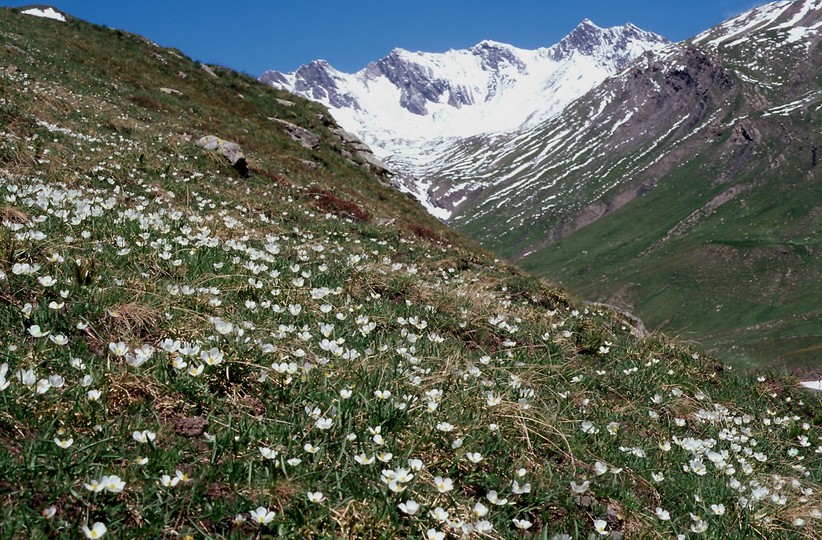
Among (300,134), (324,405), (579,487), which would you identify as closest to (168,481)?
(324,405)

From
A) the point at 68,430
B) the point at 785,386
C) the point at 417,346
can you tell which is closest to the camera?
the point at 68,430

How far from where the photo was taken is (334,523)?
345 cm

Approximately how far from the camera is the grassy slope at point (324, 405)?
3.51 m

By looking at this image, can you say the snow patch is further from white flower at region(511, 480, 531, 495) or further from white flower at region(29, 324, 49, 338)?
white flower at region(511, 480, 531, 495)

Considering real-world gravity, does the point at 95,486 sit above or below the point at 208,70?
below

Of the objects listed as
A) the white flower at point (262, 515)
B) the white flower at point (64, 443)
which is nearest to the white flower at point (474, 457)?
the white flower at point (262, 515)

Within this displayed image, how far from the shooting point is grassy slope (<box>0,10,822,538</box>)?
11.5 feet

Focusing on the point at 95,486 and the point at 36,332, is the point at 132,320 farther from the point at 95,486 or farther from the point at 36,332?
the point at 95,486

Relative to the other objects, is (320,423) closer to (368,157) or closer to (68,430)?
(68,430)

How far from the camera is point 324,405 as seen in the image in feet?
15.3

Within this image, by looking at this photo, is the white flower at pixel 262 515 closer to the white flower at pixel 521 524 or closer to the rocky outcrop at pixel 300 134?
the white flower at pixel 521 524

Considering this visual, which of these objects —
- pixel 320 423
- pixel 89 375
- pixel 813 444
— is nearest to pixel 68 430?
pixel 89 375

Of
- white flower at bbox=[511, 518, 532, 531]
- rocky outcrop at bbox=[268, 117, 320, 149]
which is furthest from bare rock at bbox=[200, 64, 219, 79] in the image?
white flower at bbox=[511, 518, 532, 531]

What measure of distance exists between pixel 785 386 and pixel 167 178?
15.1 m
